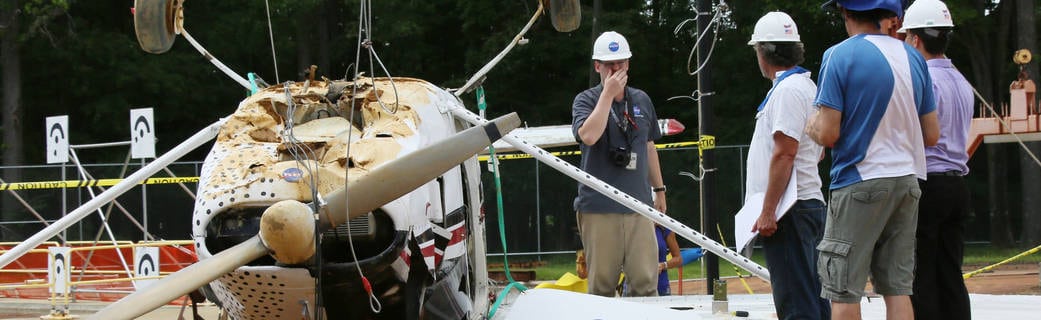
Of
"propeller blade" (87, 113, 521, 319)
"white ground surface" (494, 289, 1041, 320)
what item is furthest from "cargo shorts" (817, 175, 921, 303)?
"white ground surface" (494, 289, 1041, 320)

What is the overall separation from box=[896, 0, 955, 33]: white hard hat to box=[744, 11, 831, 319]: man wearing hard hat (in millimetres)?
576

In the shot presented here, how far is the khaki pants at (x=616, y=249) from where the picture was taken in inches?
310

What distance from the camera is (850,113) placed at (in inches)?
191

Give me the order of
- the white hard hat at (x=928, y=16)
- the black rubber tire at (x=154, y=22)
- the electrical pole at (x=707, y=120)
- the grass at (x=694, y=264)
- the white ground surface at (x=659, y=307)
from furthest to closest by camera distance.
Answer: the grass at (x=694, y=264) < the electrical pole at (x=707, y=120) < the black rubber tire at (x=154, y=22) < the white ground surface at (x=659, y=307) < the white hard hat at (x=928, y=16)

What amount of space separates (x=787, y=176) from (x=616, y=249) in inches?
105

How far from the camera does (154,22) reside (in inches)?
259

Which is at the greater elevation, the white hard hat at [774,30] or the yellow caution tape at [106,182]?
the white hard hat at [774,30]

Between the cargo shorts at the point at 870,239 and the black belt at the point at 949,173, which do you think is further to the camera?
the black belt at the point at 949,173

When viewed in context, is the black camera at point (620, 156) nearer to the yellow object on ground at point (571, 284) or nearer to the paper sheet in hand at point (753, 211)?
the yellow object on ground at point (571, 284)

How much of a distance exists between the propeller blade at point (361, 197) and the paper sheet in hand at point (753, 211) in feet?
4.19

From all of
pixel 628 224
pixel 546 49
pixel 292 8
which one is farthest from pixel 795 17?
pixel 628 224

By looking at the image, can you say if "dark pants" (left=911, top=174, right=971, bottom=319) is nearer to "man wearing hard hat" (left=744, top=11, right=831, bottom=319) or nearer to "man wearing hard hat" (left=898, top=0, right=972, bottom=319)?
"man wearing hard hat" (left=898, top=0, right=972, bottom=319)

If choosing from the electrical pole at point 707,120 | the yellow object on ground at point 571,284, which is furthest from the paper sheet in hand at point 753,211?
the electrical pole at point 707,120

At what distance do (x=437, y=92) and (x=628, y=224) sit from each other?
7.21 feet
